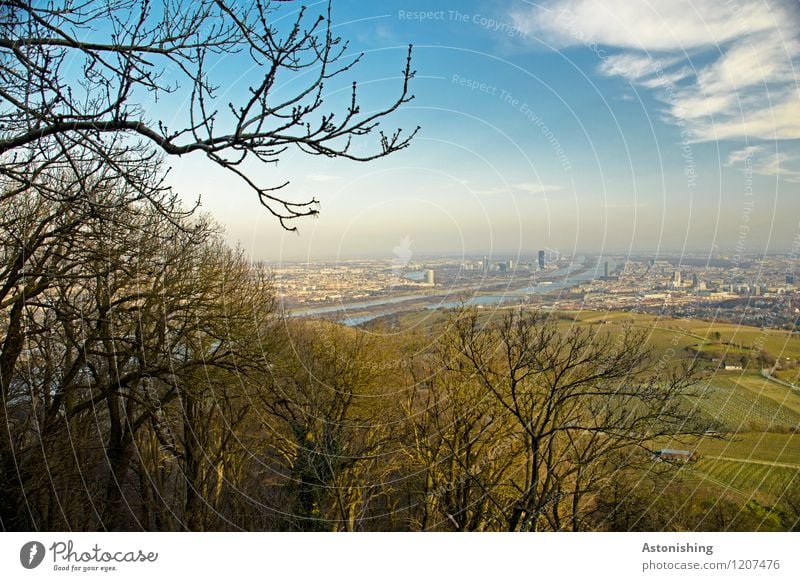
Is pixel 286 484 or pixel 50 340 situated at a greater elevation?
pixel 50 340

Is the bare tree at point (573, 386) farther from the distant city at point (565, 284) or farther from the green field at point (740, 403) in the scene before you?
the distant city at point (565, 284)

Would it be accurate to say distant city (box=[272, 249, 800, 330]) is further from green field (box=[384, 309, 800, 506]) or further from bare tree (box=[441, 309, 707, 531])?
bare tree (box=[441, 309, 707, 531])

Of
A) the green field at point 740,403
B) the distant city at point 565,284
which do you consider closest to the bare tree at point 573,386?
the green field at point 740,403

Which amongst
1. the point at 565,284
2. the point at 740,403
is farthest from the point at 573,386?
the point at 740,403

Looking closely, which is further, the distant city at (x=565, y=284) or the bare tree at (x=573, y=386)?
the bare tree at (x=573, y=386)

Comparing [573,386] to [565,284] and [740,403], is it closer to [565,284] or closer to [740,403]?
[565,284]
